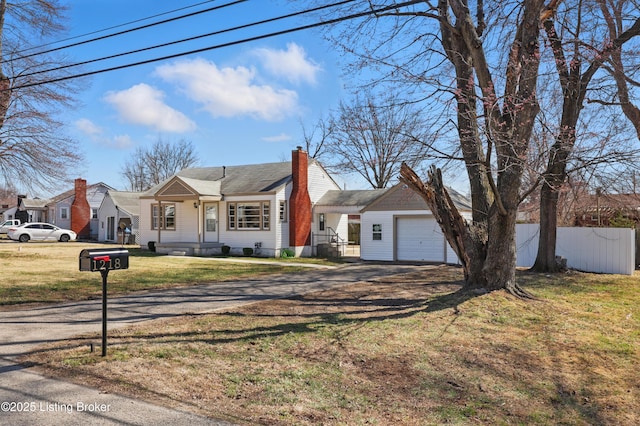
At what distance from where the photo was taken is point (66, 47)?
38.8 ft

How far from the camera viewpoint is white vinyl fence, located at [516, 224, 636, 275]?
16.4 meters

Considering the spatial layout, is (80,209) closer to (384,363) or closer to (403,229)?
(403,229)

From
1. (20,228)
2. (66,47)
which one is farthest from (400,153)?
(20,228)

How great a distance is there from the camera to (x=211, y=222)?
90.1ft

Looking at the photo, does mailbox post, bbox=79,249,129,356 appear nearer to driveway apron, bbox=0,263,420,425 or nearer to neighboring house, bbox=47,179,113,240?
driveway apron, bbox=0,263,420,425

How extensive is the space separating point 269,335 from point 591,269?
14.5 meters

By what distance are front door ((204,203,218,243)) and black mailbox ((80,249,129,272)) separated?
21128mm

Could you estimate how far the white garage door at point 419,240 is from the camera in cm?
2206

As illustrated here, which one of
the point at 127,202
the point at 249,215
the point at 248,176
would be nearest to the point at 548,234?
the point at 249,215

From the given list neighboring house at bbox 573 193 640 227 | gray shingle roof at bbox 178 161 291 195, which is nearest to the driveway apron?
neighboring house at bbox 573 193 640 227

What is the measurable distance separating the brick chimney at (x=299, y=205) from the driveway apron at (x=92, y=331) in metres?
9.55

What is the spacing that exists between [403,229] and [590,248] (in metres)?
7.99

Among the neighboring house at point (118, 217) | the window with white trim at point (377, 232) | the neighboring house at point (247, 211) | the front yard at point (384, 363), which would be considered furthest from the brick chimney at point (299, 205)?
the neighboring house at point (118, 217)

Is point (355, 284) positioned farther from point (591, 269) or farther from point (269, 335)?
point (591, 269)
